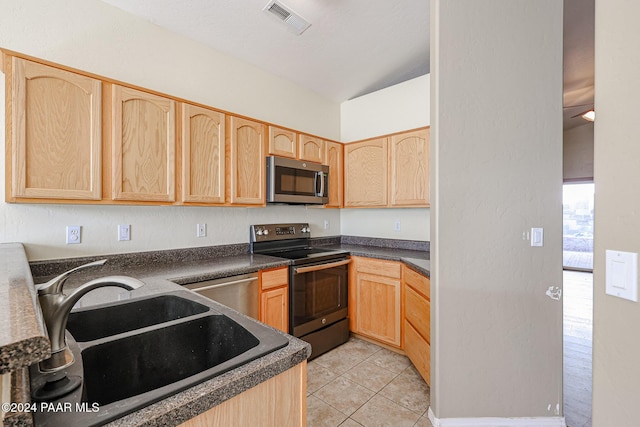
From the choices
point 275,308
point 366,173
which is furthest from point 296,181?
point 275,308

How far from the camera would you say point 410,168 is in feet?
9.23

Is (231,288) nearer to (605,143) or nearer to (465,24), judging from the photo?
(605,143)

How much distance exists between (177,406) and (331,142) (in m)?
2.99

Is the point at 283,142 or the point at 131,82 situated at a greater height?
the point at 131,82

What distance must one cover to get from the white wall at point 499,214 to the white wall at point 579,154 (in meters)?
5.39

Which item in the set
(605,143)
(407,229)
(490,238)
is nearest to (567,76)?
(407,229)

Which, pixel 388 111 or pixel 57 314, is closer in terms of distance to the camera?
pixel 57 314

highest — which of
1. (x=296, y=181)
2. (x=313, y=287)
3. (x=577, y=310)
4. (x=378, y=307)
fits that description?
(x=296, y=181)

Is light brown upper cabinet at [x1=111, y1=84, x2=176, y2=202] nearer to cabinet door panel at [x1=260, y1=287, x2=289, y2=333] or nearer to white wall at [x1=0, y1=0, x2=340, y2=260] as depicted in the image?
white wall at [x1=0, y1=0, x2=340, y2=260]

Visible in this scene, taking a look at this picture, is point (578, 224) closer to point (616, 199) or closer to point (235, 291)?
point (616, 199)

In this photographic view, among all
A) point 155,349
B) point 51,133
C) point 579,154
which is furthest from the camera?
point 579,154

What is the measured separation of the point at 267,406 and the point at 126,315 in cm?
87

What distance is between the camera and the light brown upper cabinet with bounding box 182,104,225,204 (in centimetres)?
209

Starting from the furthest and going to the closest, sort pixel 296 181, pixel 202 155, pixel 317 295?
pixel 296 181 < pixel 317 295 < pixel 202 155
